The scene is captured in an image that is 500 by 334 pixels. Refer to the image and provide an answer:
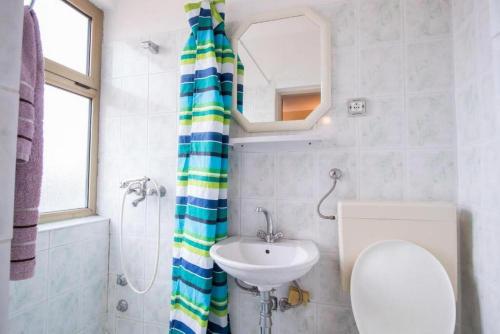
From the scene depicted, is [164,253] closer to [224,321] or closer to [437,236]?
[224,321]

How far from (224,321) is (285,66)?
4.63 feet

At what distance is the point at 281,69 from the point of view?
59.2 inches

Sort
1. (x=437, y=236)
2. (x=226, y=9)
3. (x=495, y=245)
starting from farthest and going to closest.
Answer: (x=226, y=9) → (x=437, y=236) → (x=495, y=245)

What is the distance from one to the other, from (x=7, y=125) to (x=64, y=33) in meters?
1.71

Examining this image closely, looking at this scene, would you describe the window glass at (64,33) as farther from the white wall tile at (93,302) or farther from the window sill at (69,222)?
the white wall tile at (93,302)

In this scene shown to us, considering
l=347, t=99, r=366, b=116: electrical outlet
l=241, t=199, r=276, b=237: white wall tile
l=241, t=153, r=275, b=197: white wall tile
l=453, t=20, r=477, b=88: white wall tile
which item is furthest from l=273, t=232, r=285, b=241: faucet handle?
l=453, t=20, r=477, b=88: white wall tile

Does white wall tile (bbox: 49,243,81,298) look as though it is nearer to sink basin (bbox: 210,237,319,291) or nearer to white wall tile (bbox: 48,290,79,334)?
white wall tile (bbox: 48,290,79,334)

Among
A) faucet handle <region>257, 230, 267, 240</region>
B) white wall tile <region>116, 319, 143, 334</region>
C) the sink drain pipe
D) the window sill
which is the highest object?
the window sill

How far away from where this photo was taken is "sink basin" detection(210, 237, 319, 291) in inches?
42.0

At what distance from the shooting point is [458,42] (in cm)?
124

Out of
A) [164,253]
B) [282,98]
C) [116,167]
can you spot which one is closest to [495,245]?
[282,98]

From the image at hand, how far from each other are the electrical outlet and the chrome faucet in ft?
2.27

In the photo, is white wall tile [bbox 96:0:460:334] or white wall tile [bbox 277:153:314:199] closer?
white wall tile [bbox 96:0:460:334]

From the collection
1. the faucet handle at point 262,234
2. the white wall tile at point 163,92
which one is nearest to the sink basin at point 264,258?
the faucet handle at point 262,234
